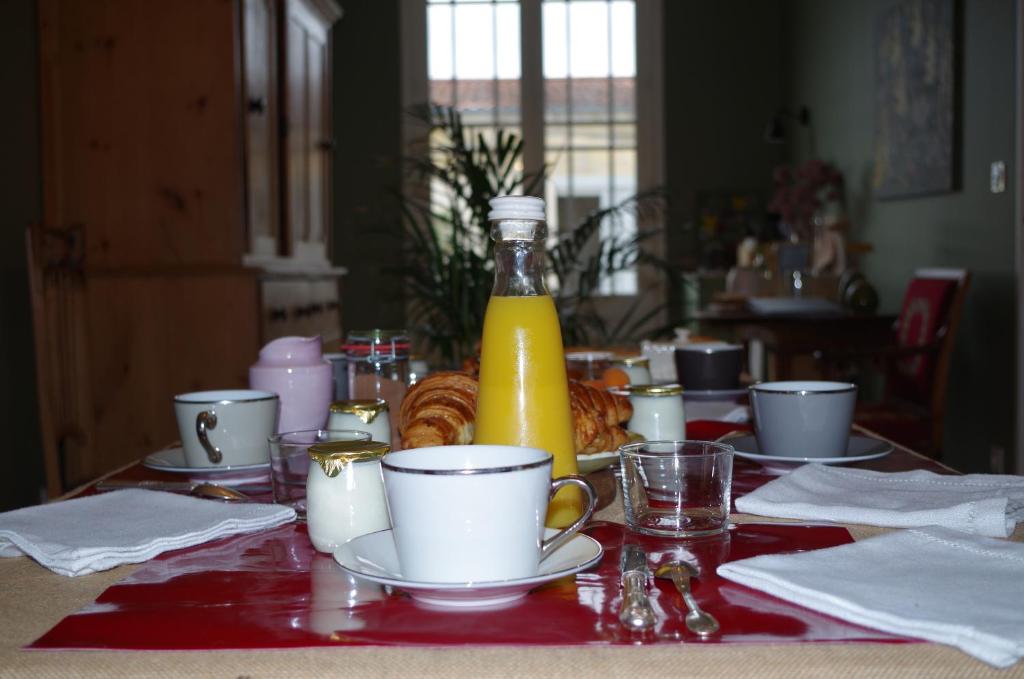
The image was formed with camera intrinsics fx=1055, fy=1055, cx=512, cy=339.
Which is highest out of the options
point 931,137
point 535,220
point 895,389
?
point 931,137

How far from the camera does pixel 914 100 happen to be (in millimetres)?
4355

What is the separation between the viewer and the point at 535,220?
80 centimetres

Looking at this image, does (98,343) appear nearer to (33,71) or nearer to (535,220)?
(33,71)

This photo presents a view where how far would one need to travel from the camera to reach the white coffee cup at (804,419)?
42.7 inches

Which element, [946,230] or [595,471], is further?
[946,230]

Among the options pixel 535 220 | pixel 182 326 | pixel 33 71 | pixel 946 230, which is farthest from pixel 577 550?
pixel 946 230

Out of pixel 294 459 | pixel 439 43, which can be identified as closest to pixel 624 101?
pixel 439 43

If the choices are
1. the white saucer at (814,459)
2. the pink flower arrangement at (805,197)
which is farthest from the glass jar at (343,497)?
the pink flower arrangement at (805,197)

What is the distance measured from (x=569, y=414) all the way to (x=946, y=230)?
3670 mm

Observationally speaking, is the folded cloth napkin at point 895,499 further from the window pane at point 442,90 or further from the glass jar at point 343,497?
the window pane at point 442,90

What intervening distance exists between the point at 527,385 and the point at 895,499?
34 cm

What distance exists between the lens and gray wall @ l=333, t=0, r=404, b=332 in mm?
6613

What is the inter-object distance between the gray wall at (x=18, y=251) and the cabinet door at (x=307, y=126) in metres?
0.96

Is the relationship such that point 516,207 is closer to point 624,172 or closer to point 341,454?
point 341,454
